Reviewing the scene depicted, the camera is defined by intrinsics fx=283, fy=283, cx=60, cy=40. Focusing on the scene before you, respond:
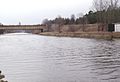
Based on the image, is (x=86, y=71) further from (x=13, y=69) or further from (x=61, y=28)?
(x=61, y=28)

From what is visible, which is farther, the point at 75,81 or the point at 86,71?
the point at 86,71

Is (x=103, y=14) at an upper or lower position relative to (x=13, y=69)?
upper

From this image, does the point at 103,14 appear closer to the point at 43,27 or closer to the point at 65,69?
the point at 43,27

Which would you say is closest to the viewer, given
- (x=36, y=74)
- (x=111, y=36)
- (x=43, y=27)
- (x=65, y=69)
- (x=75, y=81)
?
(x=75, y=81)

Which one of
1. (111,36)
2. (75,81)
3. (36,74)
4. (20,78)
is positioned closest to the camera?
(75,81)

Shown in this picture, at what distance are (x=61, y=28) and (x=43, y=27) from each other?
666 inches

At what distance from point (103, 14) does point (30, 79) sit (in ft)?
288

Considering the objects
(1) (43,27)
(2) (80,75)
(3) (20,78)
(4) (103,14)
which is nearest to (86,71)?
(2) (80,75)

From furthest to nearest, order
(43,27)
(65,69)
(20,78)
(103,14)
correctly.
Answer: (43,27) → (103,14) → (65,69) → (20,78)

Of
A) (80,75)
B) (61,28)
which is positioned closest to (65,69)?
(80,75)

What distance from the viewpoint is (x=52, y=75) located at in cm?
1855

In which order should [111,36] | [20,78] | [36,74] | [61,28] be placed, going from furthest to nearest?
A: [61,28] → [111,36] → [36,74] → [20,78]

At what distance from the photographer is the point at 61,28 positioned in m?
138

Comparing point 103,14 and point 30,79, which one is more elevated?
point 103,14
